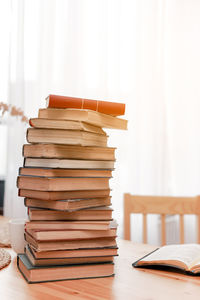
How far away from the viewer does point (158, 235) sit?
2.47 meters

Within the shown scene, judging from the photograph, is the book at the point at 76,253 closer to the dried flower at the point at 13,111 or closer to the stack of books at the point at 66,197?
the stack of books at the point at 66,197

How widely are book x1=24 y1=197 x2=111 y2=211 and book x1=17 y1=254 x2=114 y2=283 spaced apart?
0.42ft

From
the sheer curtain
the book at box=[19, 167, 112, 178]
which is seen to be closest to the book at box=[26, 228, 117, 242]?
the book at box=[19, 167, 112, 178]

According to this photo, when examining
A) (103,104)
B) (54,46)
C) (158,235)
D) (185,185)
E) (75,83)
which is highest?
(54,46)

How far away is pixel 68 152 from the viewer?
2.81 feet

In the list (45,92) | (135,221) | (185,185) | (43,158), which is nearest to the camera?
(43,158)

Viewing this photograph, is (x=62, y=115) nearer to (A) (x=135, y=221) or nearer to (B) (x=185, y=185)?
(A) (x=135, y=221)

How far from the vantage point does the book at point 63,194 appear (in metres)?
0.82

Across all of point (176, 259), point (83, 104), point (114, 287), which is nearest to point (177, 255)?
point (176, 259)

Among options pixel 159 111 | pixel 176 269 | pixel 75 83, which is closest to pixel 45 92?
pixel 75 83

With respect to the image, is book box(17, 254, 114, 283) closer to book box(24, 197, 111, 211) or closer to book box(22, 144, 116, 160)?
book box(24, 197, 111, 211)

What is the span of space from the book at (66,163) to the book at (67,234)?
142 mm

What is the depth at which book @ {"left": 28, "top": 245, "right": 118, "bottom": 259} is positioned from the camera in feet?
2.65

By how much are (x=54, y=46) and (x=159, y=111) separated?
0.87m
